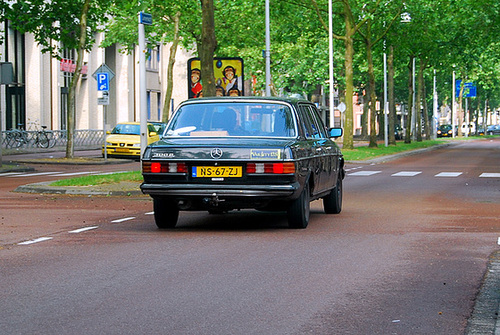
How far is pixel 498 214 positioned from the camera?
14.5 meters

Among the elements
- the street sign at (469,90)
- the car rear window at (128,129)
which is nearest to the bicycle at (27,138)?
the car rear window at (128,129)

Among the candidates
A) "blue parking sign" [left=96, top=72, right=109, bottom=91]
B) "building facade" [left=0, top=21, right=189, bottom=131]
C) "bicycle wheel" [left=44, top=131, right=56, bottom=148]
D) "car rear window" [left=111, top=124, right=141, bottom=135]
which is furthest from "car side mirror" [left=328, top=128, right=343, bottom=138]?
"bicycle wheel" [left=44, top=131, right=56, bottom=148]

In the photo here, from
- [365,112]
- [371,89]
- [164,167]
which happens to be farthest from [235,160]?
[365,112]

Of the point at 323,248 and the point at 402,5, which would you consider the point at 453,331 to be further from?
the point at 402,5

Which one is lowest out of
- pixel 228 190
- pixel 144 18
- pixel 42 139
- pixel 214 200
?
pixel 214 200

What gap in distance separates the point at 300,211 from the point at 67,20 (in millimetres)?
24070

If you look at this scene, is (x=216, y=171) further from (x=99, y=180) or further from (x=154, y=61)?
(x=154, y=61)

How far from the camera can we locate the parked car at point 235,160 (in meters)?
11.3

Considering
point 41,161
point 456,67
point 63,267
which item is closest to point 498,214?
point 63,267

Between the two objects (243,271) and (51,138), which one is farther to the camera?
(51,138)

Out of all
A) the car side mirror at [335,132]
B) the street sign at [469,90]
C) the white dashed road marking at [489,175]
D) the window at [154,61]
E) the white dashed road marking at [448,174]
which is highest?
the window at [154,61]

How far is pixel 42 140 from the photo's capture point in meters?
46.5

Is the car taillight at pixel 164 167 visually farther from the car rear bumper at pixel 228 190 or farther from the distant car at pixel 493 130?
the distant car at pixel 493 130

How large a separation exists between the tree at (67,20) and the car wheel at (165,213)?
2094cm
